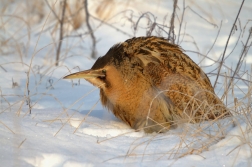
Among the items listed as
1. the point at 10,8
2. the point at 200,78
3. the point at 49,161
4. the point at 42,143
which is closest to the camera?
the point at 49,161

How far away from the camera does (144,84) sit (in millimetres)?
3402

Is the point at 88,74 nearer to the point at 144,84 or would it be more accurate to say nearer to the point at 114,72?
the point at 114,72

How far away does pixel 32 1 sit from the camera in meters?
8.79

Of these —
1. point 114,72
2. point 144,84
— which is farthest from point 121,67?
point 144,84

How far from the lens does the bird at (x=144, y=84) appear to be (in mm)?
3389

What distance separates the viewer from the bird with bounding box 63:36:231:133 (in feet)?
11.1

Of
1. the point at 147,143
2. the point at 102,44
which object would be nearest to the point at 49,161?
the point at 147,143

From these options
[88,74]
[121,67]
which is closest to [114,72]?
[121,67]

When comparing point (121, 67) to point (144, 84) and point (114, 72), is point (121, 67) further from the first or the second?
point (144, 84)

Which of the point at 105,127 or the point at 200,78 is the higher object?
the point at 200,78

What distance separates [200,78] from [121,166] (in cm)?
141

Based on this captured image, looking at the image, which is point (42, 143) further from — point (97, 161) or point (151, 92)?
point (151, 92)

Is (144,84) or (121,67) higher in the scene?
(121,67)

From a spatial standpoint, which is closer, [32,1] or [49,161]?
[49,161]
